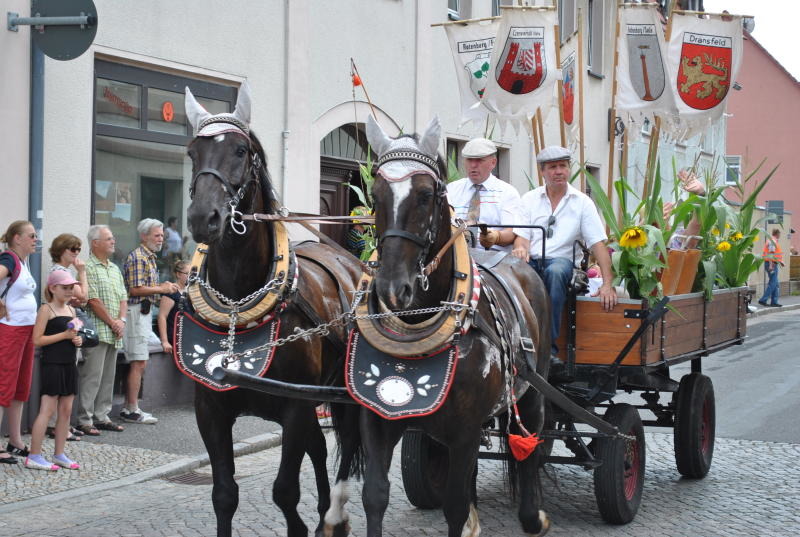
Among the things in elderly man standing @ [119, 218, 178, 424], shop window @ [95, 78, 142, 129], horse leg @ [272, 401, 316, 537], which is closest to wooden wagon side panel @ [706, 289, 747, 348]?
horse leg @ [272, 401, 316, 537]

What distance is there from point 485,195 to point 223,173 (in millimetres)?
2249

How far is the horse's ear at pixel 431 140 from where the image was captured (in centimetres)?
416

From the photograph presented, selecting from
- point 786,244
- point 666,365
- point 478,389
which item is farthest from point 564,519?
point 786,244

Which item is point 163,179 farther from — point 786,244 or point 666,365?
point 786,244

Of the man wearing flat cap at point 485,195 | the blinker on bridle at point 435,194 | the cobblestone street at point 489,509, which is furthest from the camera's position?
the man wearing flat cap at point 485,195

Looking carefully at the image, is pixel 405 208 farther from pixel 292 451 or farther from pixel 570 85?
pixel 570 85

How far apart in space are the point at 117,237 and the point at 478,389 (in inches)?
244

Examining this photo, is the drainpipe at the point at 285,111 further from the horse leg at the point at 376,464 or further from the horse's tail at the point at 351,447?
the horse leg at the point at 376,464

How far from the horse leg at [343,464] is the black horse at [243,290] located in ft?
0.62

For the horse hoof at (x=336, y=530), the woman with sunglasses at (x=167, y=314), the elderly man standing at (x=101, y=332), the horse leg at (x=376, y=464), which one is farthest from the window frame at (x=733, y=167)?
the elderly man standing at (x=101, y=332)

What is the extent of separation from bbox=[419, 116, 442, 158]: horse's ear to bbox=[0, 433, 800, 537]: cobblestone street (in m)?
2.65

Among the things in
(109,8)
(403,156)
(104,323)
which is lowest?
(104,323)

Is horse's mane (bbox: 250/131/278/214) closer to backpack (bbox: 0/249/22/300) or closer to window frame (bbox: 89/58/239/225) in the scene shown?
backpack (bbox: 0/249/22/300)

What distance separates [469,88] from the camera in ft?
29.8
